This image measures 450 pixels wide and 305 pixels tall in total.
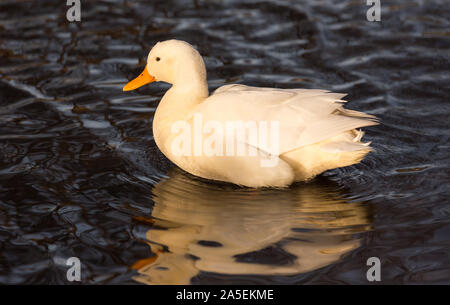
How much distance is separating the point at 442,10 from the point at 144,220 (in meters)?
5.42

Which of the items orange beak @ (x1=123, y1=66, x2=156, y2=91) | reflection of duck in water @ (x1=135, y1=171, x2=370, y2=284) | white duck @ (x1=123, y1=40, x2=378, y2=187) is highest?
orange beak @ (x1=123, y1=66, x2=156, y2=91)

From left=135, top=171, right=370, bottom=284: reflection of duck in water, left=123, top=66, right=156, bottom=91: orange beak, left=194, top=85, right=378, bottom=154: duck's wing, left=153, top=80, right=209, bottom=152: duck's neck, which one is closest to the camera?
left=135, top=171, right=370, bottom=284: reflection of duck in water

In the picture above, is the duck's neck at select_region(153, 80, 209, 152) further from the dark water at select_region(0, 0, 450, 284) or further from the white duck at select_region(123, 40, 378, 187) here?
the dark water at select_region(0, 0, 450, 284)

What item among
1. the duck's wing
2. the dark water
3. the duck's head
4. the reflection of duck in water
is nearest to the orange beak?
the duck's head

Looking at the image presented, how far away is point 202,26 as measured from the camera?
830 centimetres

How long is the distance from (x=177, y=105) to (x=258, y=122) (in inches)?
27.7

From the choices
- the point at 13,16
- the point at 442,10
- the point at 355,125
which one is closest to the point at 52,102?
the point at 13,16

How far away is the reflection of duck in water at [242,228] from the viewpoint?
4234 mm

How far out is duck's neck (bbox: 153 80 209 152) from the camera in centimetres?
525

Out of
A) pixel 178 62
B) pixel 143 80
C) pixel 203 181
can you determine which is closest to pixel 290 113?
pixel 203 181

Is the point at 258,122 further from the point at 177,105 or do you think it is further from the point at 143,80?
the point at 143,80

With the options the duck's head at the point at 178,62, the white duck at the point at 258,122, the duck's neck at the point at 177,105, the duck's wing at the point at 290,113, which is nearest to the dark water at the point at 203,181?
the white duck at the point at 258,122

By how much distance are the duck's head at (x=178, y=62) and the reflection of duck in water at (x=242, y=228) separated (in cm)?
77

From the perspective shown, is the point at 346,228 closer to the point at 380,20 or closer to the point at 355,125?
the point at 355,125
